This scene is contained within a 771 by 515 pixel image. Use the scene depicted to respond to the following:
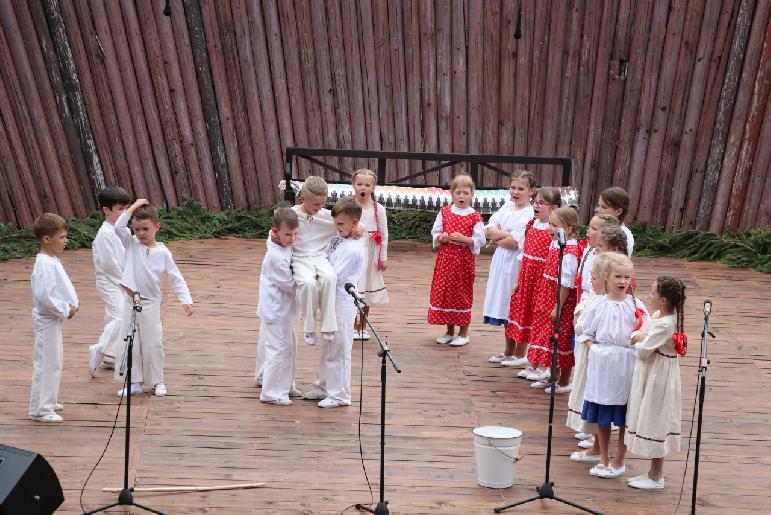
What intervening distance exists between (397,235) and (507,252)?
4938 mm

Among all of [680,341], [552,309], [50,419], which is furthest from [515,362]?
[50,419]

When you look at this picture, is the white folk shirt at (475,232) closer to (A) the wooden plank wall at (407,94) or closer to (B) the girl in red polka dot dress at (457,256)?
(B) the girl in red polka dot dress at (457,256)

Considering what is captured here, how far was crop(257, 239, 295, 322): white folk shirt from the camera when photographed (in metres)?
7.41

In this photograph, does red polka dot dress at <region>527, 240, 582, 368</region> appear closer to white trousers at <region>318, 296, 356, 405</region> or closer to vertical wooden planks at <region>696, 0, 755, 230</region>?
white trousers at <region>318, 296, 356, 405</region>

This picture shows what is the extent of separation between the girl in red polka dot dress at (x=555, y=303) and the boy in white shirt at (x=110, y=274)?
298cm

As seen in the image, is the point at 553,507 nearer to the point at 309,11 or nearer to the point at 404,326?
the point at 404,326

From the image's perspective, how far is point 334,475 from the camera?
251 inches

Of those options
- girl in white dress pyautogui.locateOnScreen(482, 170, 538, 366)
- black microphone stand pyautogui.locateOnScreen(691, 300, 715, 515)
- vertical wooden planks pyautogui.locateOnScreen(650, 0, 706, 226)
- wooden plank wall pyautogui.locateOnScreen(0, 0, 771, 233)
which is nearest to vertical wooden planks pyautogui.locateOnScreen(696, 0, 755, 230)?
wooden plank wall pyautogui.locateOnScreen(0, 0, 771, 233)

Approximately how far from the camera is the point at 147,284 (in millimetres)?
7555

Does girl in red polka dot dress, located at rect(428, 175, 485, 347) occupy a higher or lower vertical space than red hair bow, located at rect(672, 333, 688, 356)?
lower

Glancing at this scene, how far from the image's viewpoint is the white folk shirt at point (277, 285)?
7.41m

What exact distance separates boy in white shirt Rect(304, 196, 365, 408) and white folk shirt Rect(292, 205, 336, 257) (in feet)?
0.19

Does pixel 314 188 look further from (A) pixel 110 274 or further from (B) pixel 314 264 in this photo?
(A) pixel 110 274

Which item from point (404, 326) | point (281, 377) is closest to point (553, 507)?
point (281, 377)
